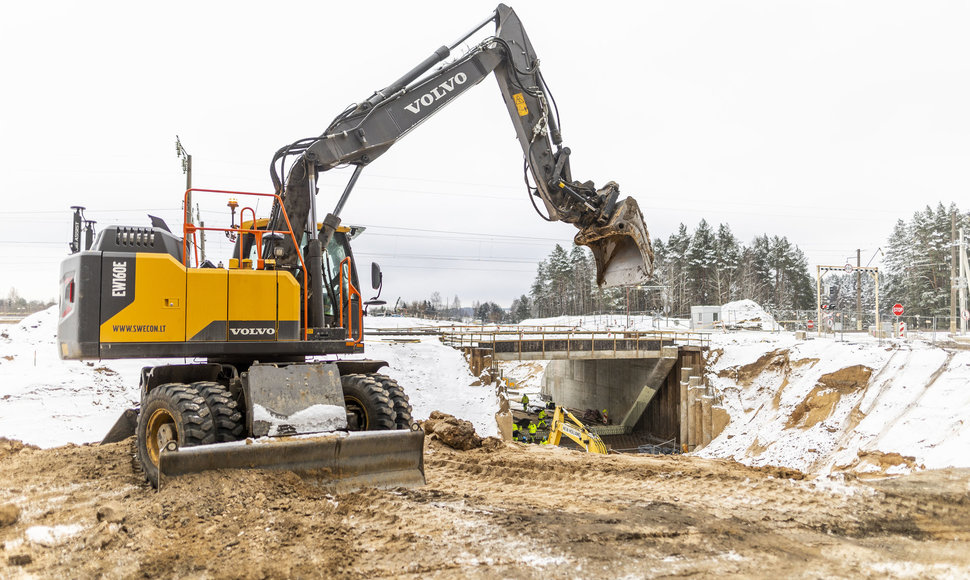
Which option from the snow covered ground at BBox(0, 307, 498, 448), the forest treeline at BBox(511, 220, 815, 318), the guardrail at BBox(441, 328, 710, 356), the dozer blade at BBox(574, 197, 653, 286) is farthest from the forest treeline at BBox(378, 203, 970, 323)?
the dozer blade at BBox(574, 197, 653, 286)

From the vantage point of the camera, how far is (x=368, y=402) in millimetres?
7055

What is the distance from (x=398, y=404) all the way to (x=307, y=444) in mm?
1418

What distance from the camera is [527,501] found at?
636cm

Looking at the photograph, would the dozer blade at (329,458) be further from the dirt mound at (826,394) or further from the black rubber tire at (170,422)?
the dirt mound at (826,394)

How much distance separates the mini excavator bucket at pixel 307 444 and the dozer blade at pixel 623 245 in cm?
447

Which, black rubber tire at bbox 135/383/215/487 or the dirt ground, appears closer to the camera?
Result: the dirt ground

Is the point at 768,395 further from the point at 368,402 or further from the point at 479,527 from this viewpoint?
the point at 479,527

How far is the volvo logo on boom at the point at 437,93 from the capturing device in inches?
336

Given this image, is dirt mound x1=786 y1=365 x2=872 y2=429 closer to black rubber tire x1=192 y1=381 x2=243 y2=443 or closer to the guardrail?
the guardrail

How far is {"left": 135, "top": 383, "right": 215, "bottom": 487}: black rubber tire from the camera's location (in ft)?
19.3

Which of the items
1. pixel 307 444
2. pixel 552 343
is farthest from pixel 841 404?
pixel 307 444

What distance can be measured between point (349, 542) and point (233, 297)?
3.01 m

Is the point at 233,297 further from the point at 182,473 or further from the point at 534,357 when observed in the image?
the point at 534,357

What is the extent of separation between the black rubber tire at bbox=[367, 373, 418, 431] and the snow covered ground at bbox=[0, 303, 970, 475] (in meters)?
7.47
